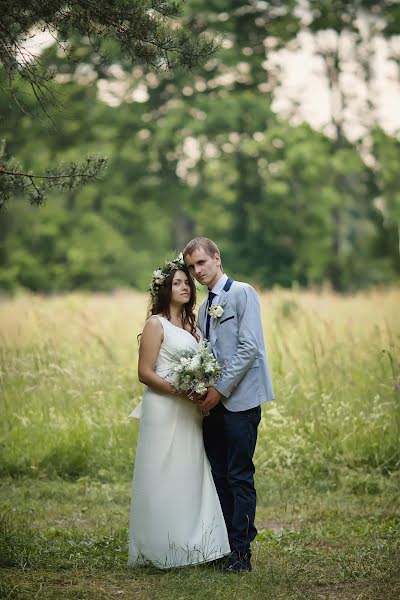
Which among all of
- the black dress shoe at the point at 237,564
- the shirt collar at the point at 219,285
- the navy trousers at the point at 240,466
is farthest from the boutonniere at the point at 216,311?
the black dress shoe at the point at 237,564

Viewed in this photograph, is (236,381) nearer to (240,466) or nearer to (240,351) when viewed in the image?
(240,351)

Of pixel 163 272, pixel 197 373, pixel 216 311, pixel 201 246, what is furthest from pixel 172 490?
pixel 201 246

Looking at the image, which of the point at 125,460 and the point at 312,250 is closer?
the point at 125,460

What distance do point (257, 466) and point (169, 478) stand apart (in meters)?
2.87

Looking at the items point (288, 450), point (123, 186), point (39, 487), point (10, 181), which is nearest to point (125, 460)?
point (39, 487)

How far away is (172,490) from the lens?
5.00 metres

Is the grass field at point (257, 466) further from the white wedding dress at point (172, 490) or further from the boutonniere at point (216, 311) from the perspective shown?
the boutonniere at point (216, 311)

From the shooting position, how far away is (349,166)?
949 inches

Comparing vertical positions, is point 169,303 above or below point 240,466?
above

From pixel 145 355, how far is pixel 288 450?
3.11m

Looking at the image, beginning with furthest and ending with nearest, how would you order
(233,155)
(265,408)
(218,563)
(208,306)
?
(233,155), (265,408), (208,306), (218,563)

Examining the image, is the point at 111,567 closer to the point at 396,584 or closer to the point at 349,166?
the point at 396,584

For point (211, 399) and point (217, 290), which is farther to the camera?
point (217, 290)

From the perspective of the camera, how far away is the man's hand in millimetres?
4922
